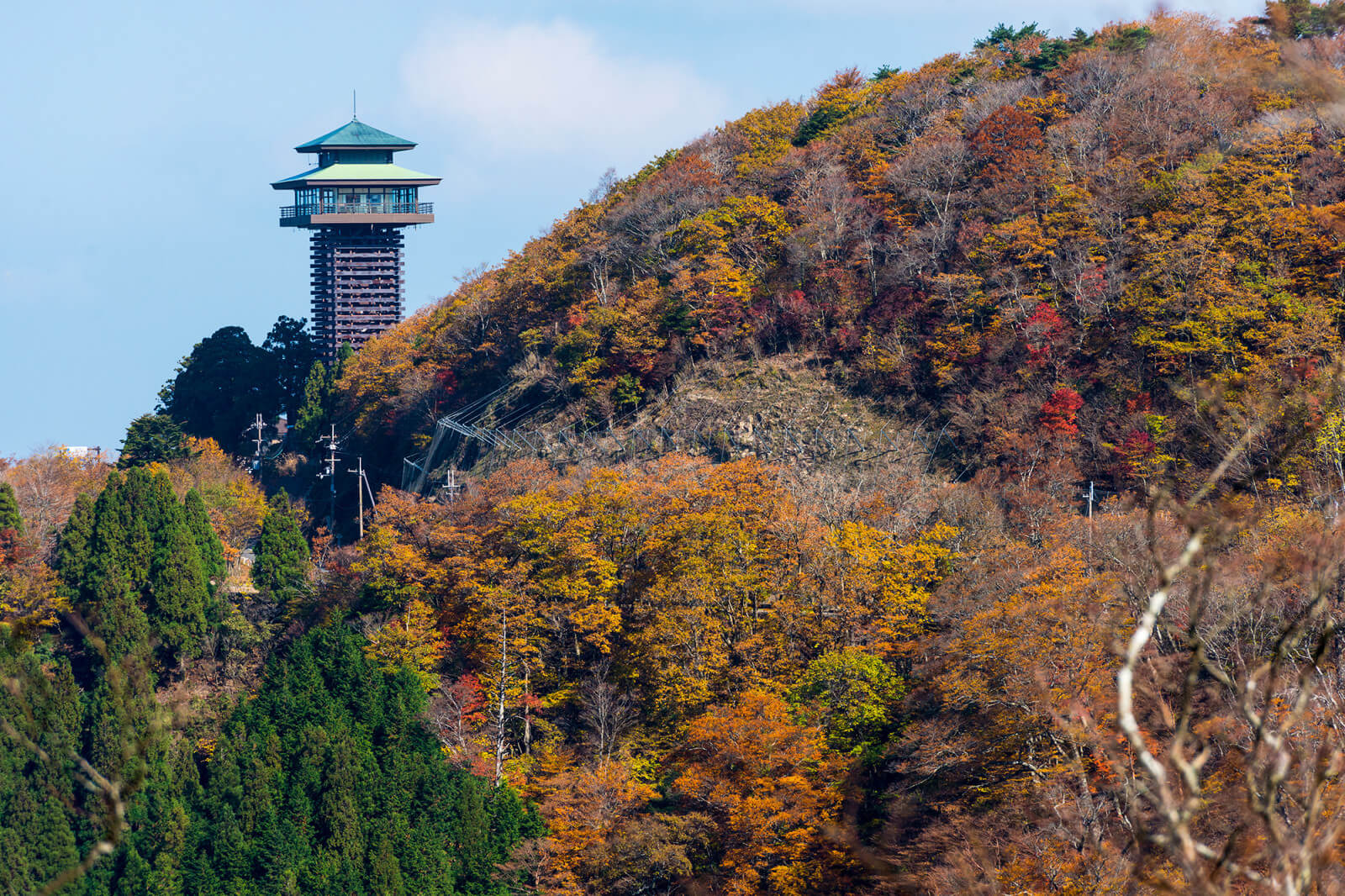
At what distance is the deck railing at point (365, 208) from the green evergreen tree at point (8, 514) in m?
32.6

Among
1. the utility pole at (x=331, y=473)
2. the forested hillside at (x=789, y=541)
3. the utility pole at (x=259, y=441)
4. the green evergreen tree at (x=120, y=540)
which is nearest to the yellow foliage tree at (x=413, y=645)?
the forested hillside at (x=789, y=541)

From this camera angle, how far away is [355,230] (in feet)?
271

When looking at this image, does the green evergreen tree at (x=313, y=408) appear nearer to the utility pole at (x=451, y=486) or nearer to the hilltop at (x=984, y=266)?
the hilltop at (x=984, y=266)

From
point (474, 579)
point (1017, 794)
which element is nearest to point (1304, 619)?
point (1017, 794)

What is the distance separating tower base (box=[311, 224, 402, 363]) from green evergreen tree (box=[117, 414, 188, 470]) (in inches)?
577

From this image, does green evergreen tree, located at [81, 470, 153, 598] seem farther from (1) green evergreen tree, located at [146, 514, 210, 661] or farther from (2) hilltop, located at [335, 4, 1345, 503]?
(2) hilltop, located at [335, 4, 1345, 503]

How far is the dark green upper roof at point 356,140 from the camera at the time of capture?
84.3 m

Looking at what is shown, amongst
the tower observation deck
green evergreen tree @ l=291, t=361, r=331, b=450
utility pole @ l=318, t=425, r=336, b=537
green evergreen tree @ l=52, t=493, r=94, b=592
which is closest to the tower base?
the tower observation deck

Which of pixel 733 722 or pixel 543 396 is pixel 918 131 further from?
pixel 733 722

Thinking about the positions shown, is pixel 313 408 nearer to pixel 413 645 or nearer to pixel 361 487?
pixel 361 487

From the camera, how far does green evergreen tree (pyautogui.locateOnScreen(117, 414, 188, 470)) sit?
65.4 meters

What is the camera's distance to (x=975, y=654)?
30078 millimetres

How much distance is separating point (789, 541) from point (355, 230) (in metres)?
Result: 50.9

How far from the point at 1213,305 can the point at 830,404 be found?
40.6 feet
